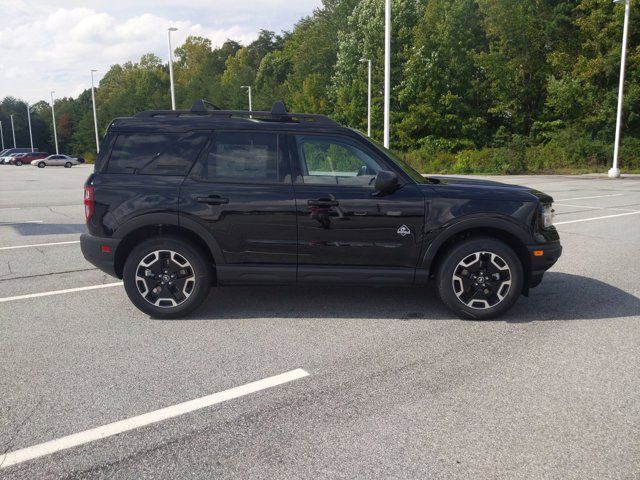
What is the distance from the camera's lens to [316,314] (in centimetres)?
525

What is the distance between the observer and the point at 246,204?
16.2ft

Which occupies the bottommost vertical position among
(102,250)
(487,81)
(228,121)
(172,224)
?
(102,250)

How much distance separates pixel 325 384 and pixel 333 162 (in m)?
2.21

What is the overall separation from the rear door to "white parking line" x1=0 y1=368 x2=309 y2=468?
4.53 ft

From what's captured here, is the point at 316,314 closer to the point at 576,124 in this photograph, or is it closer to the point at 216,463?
the point at 216,463

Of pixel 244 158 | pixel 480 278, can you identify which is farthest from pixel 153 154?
pixel 480 278

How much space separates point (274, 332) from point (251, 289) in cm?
152

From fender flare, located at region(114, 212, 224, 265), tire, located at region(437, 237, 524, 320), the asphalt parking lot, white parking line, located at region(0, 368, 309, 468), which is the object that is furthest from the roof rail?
white parking line, located at region(0, 368, 309, 468)

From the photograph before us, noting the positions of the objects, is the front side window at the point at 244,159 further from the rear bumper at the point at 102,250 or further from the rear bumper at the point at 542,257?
the rear bumper at the point at 542,257

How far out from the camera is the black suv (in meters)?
4.92

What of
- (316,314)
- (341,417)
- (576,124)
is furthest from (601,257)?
(576,124)

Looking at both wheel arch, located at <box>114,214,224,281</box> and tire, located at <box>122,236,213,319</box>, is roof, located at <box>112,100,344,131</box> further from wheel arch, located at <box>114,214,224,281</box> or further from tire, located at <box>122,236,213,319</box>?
tire, located at <box>122,236,213,319</box>

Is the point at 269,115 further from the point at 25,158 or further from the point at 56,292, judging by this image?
the point at 25,158

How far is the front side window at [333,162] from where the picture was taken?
5.03 meters
